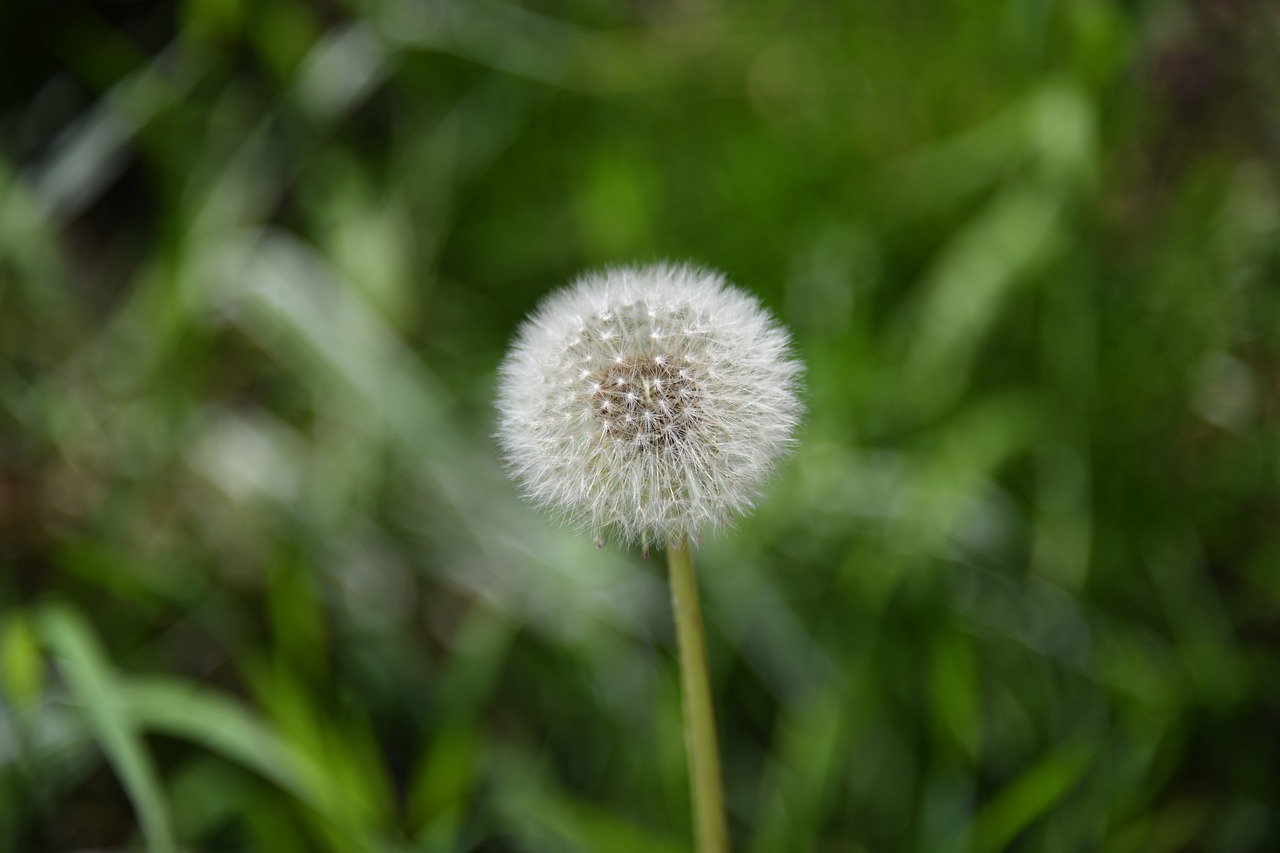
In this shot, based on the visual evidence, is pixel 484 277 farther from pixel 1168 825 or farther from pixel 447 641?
pixel 1168 825

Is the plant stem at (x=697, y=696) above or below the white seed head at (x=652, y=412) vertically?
below

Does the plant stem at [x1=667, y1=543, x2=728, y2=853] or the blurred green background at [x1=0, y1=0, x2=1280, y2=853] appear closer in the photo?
the plant stem at [x1=667, y1=543, x2=728, y2=853]

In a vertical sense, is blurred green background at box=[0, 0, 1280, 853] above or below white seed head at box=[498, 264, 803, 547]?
above

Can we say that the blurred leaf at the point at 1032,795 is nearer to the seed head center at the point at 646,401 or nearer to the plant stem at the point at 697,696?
the plant stem at the point at 697,696

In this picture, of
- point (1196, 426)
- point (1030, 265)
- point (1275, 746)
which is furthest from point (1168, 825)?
point (1030, 265)

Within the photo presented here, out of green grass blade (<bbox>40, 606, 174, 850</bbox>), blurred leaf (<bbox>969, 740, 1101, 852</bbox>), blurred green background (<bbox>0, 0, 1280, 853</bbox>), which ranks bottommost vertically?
green grass blade (<bbox>40, 606, 174, 850</bbox>)

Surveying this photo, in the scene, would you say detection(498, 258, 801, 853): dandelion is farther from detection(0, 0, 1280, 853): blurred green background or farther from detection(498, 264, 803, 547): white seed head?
detection(0, 0, 1280, 853): blurred green background

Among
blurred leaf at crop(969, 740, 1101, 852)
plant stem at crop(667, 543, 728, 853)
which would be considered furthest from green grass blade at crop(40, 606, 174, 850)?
blurred leaf at crop(969, 740, 1101, 852)

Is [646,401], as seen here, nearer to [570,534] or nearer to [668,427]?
[668,427]

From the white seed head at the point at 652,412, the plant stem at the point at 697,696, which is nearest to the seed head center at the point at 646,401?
the white seed head at the point at 652,412

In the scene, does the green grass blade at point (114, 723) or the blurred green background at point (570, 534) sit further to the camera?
the blurred green background at point (570, 534)
